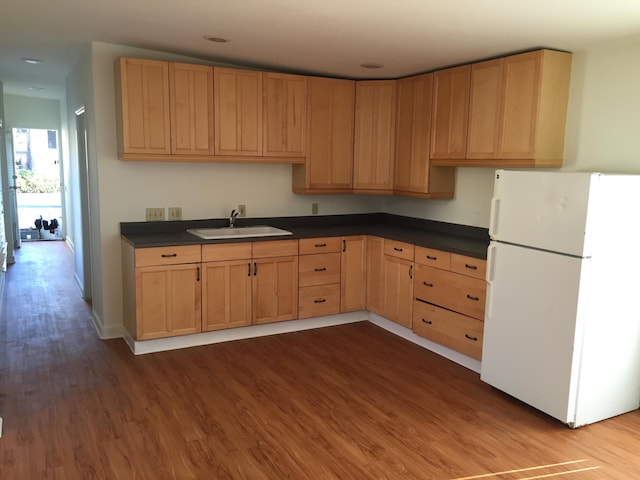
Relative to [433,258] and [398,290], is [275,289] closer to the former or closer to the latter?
[398,290]

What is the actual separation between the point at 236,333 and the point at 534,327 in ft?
7.99

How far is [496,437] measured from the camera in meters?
2.92

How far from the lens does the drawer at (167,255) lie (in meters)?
3.88

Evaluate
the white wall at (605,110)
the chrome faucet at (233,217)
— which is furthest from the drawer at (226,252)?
the white wall at (605,110)

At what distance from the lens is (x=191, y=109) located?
4.19m

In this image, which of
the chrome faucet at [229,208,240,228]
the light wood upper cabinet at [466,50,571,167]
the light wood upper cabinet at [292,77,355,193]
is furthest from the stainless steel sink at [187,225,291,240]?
the light wood upper cabinet at [466,50,571,167]

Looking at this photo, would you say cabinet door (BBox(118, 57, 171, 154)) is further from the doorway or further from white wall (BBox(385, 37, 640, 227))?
the doorway

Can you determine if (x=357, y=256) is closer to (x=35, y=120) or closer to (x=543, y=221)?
(x=543, y=221)

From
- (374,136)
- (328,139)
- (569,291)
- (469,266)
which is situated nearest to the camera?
(569,291)

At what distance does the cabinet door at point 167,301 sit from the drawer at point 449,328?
1.84 m

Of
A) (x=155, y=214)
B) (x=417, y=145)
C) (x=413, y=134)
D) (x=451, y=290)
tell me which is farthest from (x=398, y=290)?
(x=155, y=214)

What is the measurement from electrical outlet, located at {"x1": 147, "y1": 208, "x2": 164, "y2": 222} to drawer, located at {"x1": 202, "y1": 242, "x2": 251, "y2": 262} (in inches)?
26.0

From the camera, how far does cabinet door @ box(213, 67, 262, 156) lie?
4301 mm

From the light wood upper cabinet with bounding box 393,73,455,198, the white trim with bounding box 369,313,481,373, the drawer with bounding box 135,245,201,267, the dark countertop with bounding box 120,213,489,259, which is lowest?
the white trim with bounding box 369,313,481,373
